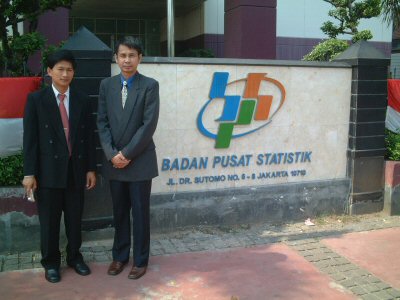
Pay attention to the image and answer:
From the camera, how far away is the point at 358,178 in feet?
19.0

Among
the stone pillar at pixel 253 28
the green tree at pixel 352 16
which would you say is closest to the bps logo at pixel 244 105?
the green tree at pixel 352 16

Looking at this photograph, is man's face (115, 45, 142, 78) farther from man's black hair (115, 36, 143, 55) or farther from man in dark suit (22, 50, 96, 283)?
man in dark suit (22, 50, 96, 283)

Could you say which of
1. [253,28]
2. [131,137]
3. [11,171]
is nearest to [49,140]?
[131,137]

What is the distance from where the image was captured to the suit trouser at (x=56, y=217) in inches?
154

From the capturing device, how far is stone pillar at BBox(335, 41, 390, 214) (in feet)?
18.6

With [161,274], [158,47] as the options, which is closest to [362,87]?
[161,274]

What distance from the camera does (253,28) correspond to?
11.2m

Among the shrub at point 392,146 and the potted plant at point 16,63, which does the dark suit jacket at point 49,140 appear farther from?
the shrub at point 392,146

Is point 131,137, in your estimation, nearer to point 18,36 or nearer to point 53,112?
point 53,112

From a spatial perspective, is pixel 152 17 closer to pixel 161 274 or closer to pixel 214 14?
pixel 214 14

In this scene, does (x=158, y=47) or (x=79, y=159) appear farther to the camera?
(x=158, y=47)

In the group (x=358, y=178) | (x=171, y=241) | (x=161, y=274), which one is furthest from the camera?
(x=358, y=178)

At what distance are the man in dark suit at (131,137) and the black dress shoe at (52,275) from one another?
1.43 ft

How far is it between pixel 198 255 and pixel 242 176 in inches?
48.4
